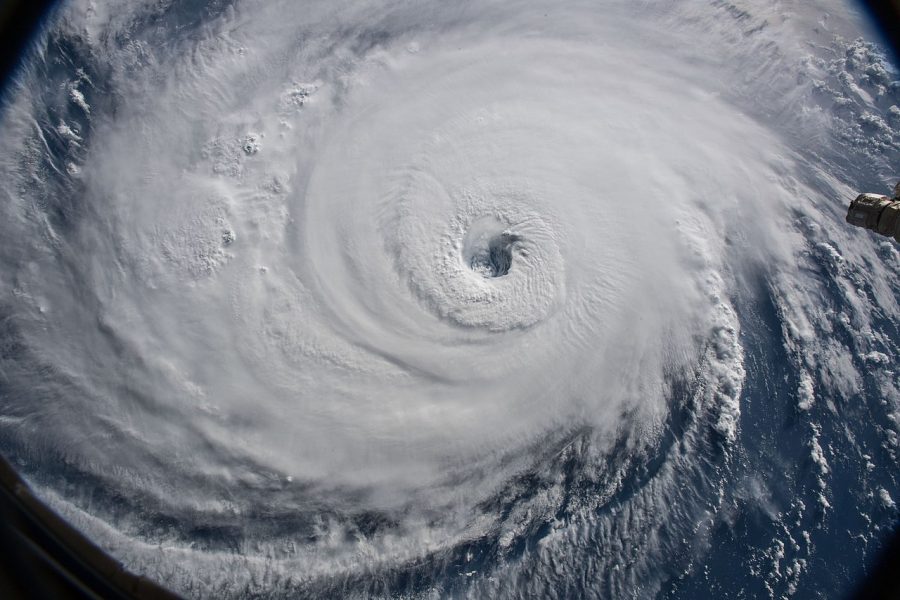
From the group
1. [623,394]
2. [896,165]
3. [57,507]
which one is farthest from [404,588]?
[896,165]

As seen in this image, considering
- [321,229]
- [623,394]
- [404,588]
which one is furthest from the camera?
[321,229]

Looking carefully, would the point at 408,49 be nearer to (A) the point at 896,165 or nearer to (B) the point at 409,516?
(B) the point at 409,516

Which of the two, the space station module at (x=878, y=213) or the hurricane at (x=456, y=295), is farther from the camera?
the hurricane at (x=456, y=295)

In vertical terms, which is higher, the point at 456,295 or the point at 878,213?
the point at 878,213

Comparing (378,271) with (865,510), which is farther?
(378,271)

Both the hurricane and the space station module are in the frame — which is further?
the hurricane

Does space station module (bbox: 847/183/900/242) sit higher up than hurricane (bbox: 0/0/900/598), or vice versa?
space station module (bbox: 847/183/900/242)

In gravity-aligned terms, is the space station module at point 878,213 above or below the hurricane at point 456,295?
above

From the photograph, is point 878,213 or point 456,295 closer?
point 878,213
